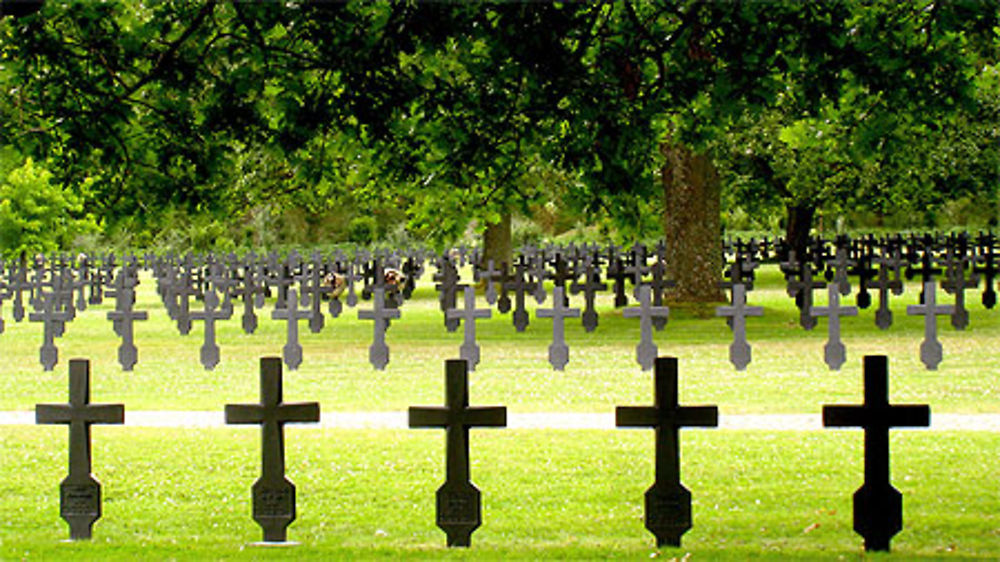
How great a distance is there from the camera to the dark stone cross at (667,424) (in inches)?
285

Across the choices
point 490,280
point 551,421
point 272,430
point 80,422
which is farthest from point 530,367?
point 490,280

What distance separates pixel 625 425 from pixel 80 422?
3175mm

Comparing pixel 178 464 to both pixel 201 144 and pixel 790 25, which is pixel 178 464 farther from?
pixel 790 25

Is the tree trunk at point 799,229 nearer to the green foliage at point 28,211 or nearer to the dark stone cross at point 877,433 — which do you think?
the green foliage at point 28,211

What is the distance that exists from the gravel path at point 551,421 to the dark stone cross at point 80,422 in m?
5.22

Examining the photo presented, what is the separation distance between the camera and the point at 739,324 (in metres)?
19.5

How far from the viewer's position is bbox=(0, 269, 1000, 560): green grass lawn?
8375 mm

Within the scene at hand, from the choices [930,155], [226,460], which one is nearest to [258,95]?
[226,460]

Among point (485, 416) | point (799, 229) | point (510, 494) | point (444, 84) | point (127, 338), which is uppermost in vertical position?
point (444, 84)

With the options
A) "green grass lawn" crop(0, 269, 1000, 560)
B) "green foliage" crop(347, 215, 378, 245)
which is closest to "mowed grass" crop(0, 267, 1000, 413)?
"green grass lawn" crop(0, 269, 1000, 560)

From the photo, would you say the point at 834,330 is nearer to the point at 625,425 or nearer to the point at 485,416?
the point at 625,425

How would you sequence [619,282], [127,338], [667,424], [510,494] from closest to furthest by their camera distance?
[667,424] → [510,494] → [127,338] → [619,282]

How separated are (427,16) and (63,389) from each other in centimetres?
992

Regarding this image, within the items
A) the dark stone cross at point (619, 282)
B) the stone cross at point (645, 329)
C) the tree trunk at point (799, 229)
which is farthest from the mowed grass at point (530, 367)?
the tree trunk at point (799, 229)
